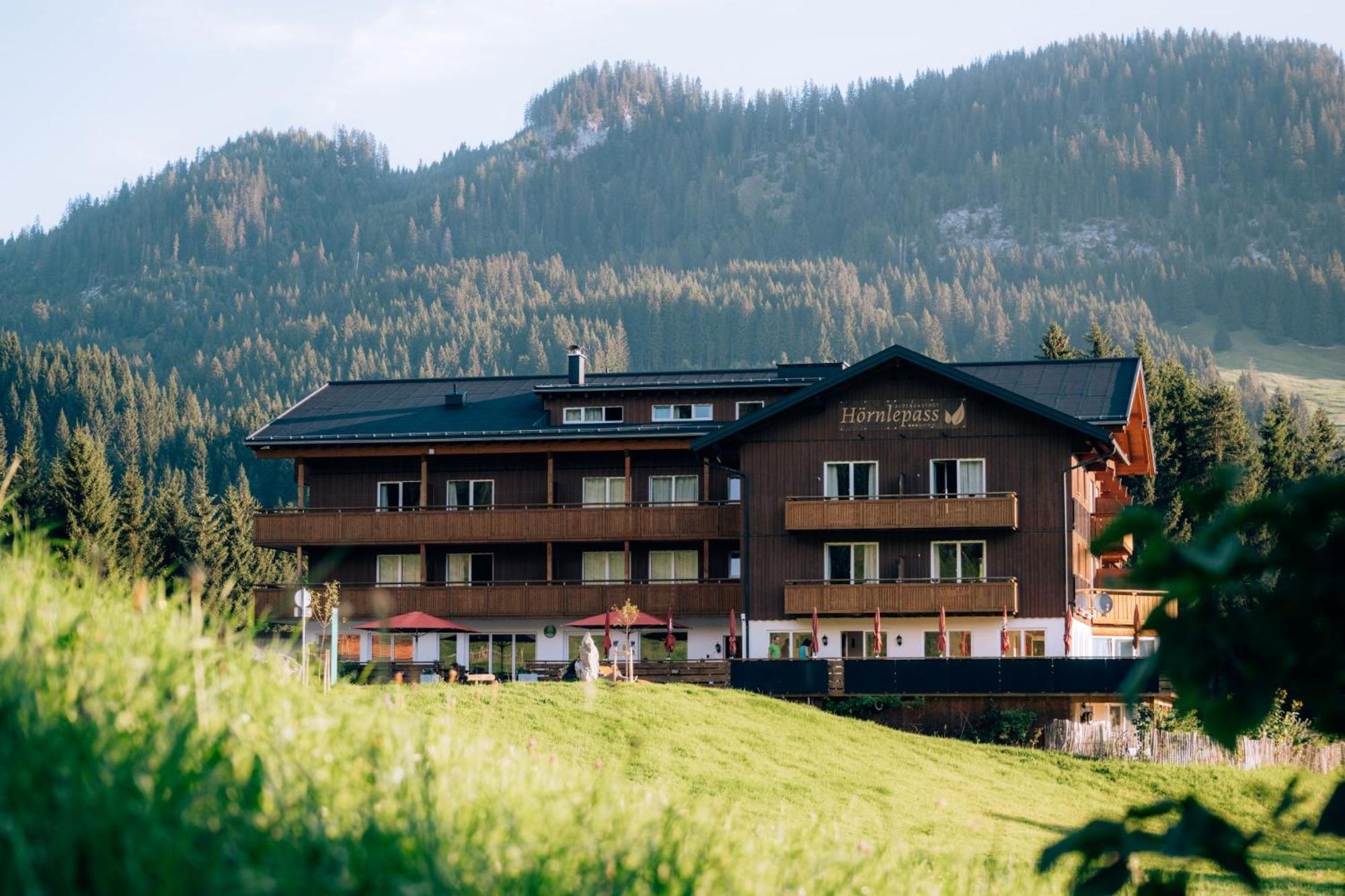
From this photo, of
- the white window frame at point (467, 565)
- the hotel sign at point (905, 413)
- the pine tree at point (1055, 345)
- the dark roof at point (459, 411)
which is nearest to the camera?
the hotel sign at point (905, 413)

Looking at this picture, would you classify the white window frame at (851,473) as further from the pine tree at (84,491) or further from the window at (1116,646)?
the pine tree at (84,491)

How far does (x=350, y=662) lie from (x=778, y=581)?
12457 mm

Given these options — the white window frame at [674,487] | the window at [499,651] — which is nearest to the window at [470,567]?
the window at [499,651]

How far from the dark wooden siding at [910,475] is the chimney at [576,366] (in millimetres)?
9951

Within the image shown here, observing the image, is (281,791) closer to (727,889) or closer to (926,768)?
(727,889)

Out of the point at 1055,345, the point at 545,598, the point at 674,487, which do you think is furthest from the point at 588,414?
the point at 1055,345

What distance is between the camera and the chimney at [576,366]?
5800 centimetres

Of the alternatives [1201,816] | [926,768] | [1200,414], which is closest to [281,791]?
Answer: [1201,816]

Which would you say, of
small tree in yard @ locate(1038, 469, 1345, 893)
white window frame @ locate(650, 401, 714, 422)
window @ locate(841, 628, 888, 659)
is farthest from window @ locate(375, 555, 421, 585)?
small tree in yard @ locate(1038, 469, 1345, 893)

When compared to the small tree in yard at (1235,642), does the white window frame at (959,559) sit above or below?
below

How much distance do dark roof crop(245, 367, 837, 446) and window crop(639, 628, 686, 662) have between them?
6.35 m

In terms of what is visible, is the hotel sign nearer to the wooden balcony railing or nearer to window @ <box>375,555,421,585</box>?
the wooden balcony railing

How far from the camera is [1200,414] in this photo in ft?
249

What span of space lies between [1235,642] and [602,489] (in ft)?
164
